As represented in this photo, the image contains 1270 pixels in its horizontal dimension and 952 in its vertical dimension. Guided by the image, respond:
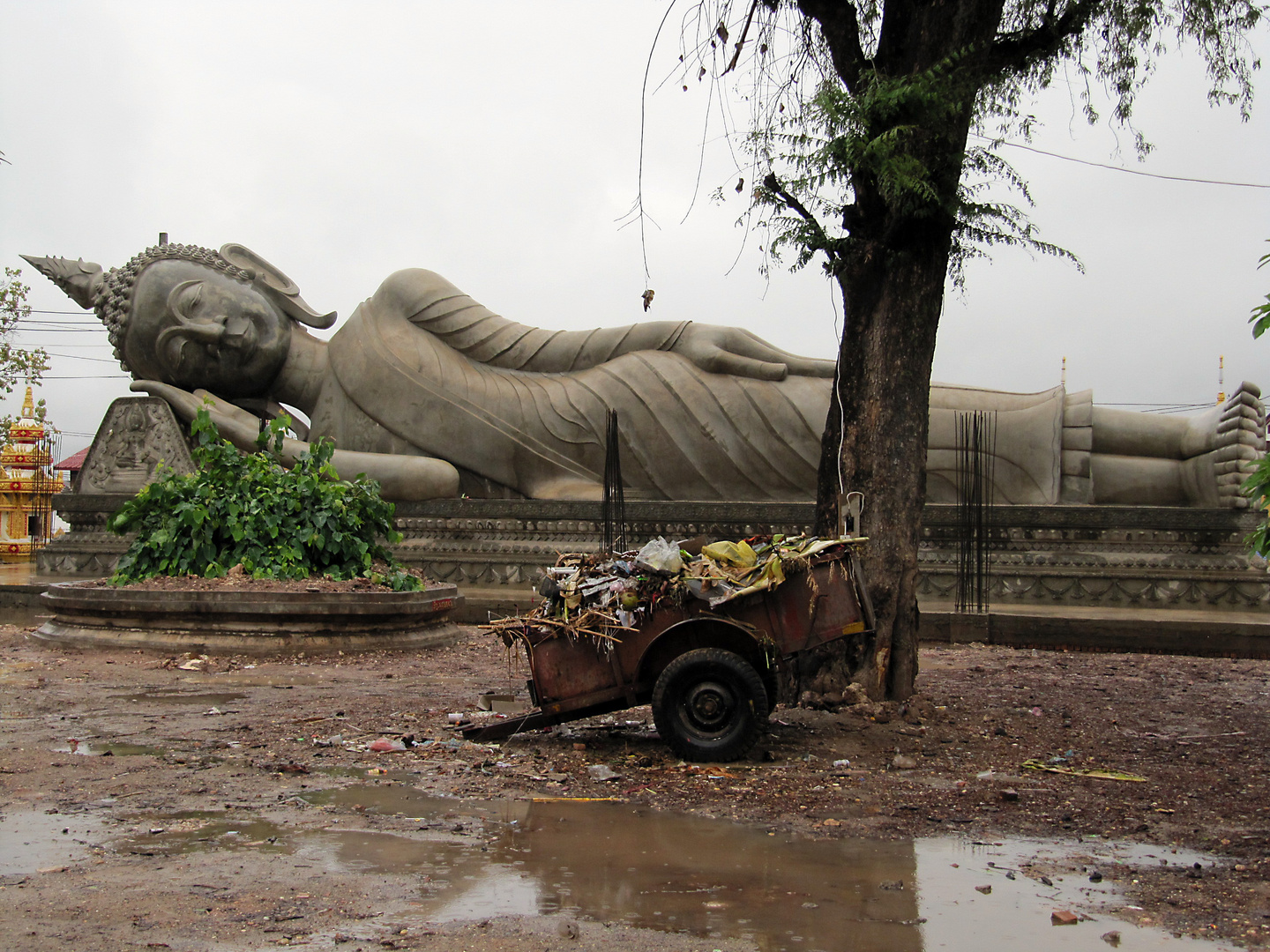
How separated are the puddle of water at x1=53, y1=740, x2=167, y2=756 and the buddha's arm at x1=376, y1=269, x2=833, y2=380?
7283mm

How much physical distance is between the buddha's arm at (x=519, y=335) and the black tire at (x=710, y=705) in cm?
677

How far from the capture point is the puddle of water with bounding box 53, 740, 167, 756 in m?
4.74

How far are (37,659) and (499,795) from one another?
16.5ft

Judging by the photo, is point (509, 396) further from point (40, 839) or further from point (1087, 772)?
point (40, 839)

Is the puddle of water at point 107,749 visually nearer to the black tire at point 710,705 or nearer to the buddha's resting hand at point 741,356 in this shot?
the black tire at point 710,705

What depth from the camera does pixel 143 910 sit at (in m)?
2.84

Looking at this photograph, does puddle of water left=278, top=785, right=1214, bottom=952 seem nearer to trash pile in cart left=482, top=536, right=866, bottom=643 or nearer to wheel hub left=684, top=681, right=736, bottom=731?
wheel hub left=684, top=681, right=736, bottom=731

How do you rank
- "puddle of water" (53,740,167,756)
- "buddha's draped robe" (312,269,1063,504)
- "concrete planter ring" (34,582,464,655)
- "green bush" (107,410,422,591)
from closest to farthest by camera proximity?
"puddle of water" (53,740,167,756)
"concrete planter ring" (34,582,464,655)
"green bush" (107,410,422,591)
"buddha's draped robe" (312,269,1063,504)

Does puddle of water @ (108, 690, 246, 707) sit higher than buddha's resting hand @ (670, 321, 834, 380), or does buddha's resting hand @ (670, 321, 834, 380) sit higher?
buddha's resting hand @ (670, 321, 834, 380)

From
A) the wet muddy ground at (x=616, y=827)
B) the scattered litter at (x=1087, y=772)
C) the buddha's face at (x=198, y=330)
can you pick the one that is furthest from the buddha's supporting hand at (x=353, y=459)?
the scattered litter at (x=1087, y=772)

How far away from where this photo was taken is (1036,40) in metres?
6.09

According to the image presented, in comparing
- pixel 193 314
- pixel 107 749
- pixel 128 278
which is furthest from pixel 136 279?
pixel 107 749

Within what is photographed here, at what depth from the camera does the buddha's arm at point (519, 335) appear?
1123 centimetres

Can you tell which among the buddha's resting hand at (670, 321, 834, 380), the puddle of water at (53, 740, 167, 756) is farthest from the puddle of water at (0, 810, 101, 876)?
the buddha's resting hand at (670, 321, 834, 380)
